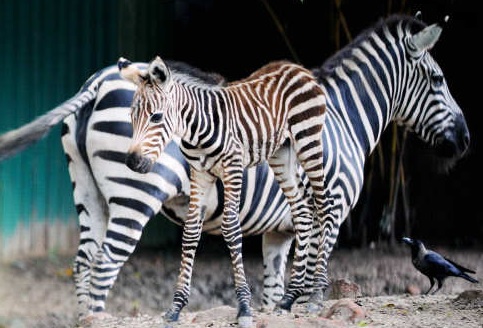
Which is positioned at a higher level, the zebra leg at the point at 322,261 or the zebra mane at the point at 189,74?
the zebra mane at the point at 189,74

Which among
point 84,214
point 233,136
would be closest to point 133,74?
point 233,136

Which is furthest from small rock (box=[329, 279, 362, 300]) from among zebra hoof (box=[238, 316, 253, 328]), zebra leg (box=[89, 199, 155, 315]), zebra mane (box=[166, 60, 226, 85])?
zebra mane (box=[166, 60, 226, 85])

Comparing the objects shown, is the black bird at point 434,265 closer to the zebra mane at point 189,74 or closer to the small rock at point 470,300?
the small rock at point 470,300

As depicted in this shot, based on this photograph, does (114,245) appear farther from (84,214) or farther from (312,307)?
(312,307)

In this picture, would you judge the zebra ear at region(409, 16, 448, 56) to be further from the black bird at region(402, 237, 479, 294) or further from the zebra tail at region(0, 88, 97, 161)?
the zebra tail at region(0, 88, 97, 161)

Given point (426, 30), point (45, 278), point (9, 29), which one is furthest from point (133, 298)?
point (426, 30)

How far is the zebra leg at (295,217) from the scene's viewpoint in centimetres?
512

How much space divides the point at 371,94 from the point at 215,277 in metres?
2.88

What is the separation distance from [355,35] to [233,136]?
551 cm

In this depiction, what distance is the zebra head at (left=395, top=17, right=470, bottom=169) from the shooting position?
630 cm

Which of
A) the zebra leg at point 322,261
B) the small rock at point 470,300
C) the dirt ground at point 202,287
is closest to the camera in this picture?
the zebra leg at point 322,261

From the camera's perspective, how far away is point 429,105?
632 cm

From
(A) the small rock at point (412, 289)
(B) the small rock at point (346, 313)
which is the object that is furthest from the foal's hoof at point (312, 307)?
(A) the small rock at point (412, 289)

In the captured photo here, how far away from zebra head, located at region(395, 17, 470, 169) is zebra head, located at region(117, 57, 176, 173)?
237 centimetres
